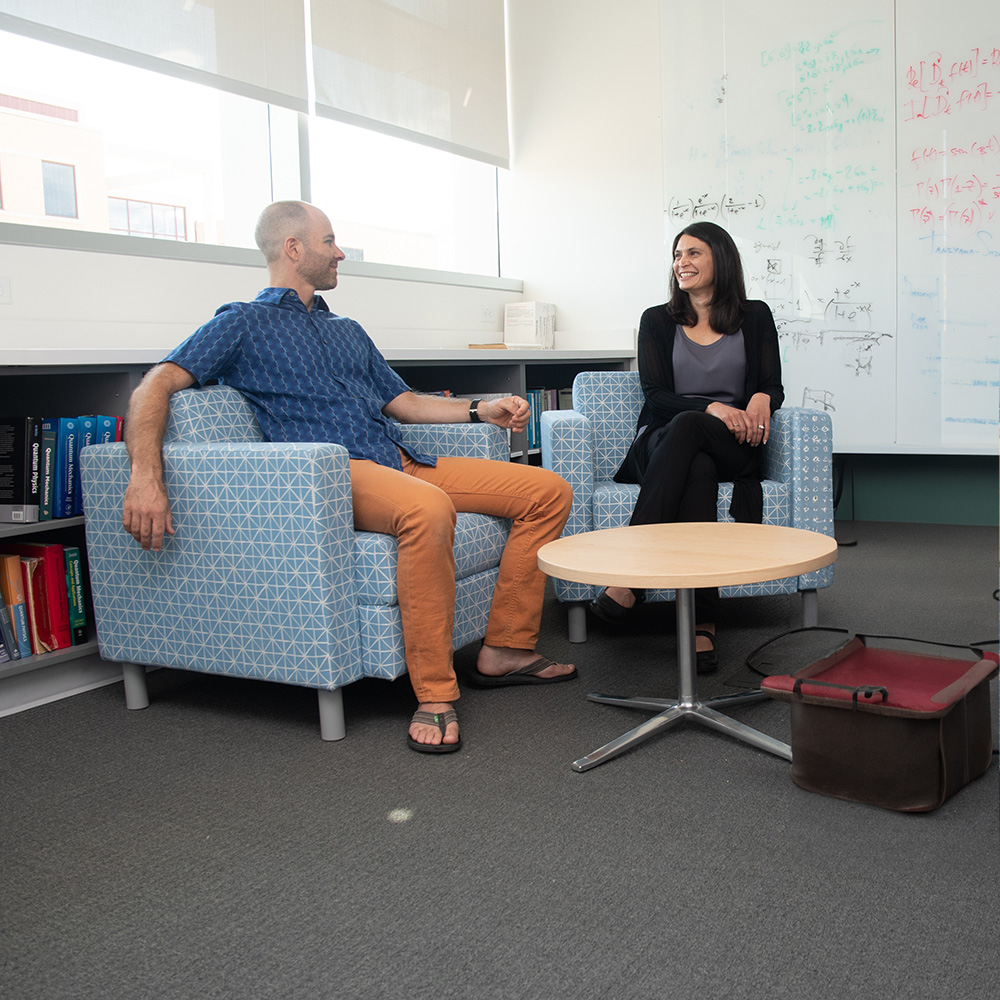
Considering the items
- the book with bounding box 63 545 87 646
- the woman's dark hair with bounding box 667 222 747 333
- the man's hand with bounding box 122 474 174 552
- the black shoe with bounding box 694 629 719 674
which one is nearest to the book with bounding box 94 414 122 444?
the book with bounding box 63 545 87 646

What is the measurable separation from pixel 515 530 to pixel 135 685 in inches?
37.2

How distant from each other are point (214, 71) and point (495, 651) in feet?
7.42

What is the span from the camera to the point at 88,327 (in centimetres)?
281

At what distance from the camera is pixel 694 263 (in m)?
2.83

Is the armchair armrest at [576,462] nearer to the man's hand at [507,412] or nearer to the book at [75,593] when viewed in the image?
the man's hand at [507,412]

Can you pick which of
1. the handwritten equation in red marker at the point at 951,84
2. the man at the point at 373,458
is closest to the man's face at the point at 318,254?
the man at the point at 373,458

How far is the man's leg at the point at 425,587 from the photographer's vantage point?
1.95 m

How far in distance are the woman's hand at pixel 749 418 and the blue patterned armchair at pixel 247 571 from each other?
86cm

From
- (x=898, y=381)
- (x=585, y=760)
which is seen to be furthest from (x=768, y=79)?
(x=585, y=760)

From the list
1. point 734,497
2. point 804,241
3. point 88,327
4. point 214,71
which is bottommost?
point 734,497

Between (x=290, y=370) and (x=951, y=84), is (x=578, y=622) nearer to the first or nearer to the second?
(x=290, y=370)

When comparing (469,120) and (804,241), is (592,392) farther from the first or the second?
(469,120)

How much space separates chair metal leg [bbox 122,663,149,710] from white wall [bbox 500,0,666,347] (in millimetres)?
2966

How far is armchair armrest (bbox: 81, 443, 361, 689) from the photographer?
188cm
